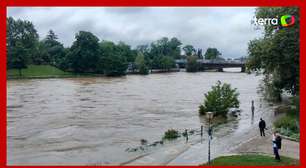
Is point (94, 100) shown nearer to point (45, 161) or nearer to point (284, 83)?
point (284, 83)

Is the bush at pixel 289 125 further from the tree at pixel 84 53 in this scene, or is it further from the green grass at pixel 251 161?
the tree at pixel 84 53

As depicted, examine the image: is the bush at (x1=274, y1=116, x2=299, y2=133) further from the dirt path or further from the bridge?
the bridge

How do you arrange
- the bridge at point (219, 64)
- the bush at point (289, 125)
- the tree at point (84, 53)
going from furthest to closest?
the bridge at point (219, 64) → the tree at point (84, 53) → the bush at point (289, 125)

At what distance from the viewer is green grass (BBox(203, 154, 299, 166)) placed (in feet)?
58.8

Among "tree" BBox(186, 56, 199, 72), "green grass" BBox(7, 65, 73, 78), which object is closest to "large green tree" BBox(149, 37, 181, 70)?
"tree" BBox(186, 56, 199, 72)

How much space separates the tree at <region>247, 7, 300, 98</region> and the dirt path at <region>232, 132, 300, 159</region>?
989 centimetres

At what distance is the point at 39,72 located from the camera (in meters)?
106

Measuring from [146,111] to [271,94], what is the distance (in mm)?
15215

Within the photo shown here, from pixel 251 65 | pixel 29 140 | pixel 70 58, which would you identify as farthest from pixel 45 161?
pixel 70 58

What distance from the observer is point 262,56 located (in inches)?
1313

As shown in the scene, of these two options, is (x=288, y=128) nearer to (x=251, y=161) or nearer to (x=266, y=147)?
(x=266, y=147)

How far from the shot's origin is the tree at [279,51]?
31062 mm

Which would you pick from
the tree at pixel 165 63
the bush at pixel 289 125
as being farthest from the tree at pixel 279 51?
the tree at pixel 165 63

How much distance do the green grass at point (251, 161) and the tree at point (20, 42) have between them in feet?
292
